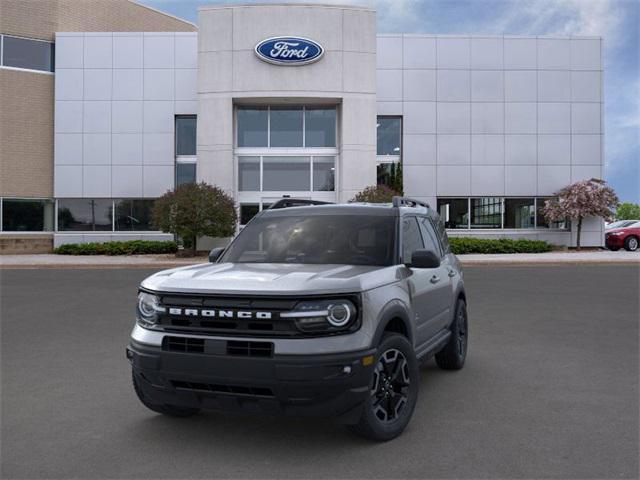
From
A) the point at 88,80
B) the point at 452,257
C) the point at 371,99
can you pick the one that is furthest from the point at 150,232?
the point at 452,257

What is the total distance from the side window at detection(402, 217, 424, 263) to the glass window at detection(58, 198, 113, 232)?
26584 mm

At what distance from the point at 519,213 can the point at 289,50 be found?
14.2 meters

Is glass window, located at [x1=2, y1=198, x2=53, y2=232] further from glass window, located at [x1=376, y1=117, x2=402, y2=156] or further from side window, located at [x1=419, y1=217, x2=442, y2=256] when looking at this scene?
side window, located at [x1=419, y1=217, x2=442, y2=256]

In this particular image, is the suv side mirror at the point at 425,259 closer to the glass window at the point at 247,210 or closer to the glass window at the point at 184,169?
the glass window at the point at 247,210

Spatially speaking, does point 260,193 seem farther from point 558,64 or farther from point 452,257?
point 452,257

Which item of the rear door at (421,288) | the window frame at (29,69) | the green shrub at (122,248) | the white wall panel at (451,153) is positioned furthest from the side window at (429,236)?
the window frame at (29,69)

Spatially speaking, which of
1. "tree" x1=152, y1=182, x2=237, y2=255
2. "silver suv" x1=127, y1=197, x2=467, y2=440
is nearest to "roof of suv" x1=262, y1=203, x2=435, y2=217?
"silver suv" x1=127, y1=197, x2=467, y2=440

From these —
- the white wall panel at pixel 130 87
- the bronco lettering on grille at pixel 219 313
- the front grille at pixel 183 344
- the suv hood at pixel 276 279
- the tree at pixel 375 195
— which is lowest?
the front grille at pixel 183 344

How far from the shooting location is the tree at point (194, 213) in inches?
934

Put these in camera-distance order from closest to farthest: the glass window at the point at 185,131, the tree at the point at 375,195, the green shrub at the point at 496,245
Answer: the tree at the point at 375,195, the green shrub at the point at 496,245, the glass window at the point at 185,131

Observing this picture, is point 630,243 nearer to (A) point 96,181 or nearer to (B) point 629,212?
(A) point 96,181

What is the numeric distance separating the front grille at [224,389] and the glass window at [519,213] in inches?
1101

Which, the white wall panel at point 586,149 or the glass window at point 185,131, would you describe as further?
the white wall panel at point 586,149

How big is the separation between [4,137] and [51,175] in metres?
2.77
